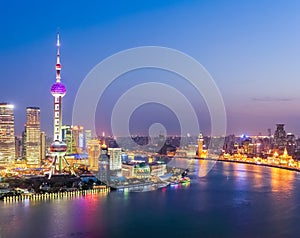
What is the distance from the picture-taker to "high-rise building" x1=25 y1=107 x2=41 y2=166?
48.9 ft

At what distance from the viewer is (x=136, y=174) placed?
10688mm

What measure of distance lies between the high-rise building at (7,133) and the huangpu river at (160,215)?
6.80 meters

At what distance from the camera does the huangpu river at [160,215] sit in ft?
16.8

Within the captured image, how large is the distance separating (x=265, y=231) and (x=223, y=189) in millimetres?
3913

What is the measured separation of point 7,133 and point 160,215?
32.1 feet

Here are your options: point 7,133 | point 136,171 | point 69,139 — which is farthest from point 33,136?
point 136,171

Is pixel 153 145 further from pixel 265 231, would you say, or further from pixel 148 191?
pixel 265 231

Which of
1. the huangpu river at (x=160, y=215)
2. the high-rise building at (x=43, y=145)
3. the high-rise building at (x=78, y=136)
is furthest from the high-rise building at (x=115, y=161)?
the high-rise building at (x=78, y=136)

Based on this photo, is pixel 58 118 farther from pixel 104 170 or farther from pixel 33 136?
pixel 33 136

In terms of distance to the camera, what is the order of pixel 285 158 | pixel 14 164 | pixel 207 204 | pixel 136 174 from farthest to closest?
pixel 285 158
pixel 14 164
pixel 136 174
pixel 207 204

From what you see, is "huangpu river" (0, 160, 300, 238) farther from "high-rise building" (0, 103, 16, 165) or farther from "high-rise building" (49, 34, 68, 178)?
"high-rise building" (0, 103, 16, 165)

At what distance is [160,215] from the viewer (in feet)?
20.2

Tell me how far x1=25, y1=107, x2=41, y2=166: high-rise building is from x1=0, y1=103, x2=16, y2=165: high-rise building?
748 mm

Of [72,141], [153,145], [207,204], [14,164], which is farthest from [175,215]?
[153,145]
